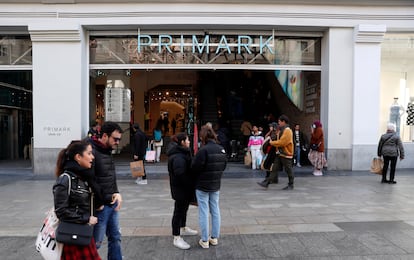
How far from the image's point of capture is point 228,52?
11570 mm

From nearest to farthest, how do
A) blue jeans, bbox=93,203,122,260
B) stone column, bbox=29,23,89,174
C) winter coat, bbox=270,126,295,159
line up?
blue jeans, bbox=93,203,122,260, winter coat, bbox=270,126,295,159, stone column, bbox=29,23,89,174

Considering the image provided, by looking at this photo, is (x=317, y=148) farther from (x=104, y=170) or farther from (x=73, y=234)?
(x=73, y=234)

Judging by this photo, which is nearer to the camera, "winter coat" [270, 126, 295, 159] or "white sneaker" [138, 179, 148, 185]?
"winter coat" [270, 126, 295, 159]

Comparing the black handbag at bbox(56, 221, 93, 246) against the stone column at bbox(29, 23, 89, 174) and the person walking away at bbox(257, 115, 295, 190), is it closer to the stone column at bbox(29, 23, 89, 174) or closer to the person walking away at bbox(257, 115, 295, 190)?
the person walking away at bbox(257, 115, 295, 190)

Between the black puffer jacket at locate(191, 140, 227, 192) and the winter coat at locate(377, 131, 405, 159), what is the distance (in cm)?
653

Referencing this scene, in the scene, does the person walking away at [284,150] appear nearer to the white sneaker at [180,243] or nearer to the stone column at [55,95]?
the white sneaker at [180,243]

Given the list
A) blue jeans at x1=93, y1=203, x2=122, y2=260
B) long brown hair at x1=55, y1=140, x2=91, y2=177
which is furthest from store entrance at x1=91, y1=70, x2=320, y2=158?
long brown hair at x1=55, y1=140, x2=91, y2=177

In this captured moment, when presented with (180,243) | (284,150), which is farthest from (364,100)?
(180,243)

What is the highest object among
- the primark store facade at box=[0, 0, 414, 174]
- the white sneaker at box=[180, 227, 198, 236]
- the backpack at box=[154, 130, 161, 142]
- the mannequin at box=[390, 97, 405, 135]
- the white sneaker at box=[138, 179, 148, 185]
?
the primark store facade at box=[0, 0, 414, 174]

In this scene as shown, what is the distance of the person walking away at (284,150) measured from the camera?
26.5 feet

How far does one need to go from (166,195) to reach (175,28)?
20.0 feet

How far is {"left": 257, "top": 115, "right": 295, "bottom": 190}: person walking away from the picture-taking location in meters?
8.06

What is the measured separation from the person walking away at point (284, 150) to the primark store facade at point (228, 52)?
11.8ft

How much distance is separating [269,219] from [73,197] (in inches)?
155
